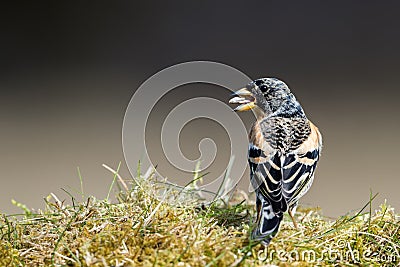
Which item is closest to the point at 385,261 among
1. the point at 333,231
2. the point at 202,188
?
the point at 333,231

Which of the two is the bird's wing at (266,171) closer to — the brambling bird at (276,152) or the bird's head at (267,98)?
the brambling bird at (276,152)

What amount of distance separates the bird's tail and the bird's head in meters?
0.59

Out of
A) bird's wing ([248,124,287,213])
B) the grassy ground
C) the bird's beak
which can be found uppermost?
the bird's beak

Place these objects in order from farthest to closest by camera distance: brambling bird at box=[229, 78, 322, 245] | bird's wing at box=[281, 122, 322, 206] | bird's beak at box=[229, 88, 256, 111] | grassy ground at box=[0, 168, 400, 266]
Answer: bird's beak at box=[229, 88, 256, 111]
bird's wing at box=[281, 122, 322, 206]
brambling bird at box=[229, 78, 322, 245]
grassy ground at box=[0, 168, 400, 266]

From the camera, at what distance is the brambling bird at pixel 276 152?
1.80 m

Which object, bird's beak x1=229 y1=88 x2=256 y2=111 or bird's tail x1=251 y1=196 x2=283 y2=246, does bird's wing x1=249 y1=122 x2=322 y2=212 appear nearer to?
bird's tail x1=251 y1=196 x2=283 y2=246

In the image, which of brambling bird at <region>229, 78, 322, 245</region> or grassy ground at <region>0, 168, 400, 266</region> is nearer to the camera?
grassy ground at <region>0, 168, 400, 266</region>

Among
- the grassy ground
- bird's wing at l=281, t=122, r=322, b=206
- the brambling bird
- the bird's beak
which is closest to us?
the grassy ground

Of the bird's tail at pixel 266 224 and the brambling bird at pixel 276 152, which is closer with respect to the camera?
the bird's tail at pixel 266 224

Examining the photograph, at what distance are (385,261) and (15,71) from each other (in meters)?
5.61

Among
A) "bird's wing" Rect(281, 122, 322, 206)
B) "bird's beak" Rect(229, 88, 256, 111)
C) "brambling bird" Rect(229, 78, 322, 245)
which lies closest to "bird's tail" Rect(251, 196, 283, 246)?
"brambling bird" Rect(229, 78, 322, 245)

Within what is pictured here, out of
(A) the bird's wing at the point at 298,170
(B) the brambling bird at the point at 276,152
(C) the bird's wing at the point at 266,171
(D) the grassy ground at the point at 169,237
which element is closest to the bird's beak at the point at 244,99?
(B) the brambling bird at the point at 276,152

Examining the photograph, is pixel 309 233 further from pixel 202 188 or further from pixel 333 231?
pixel 202 188

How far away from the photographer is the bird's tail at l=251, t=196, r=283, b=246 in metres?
1.51
